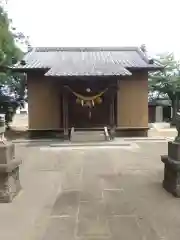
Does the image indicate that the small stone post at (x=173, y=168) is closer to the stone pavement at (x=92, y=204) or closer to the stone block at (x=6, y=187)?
the stone pavement at (x=92, y=204)

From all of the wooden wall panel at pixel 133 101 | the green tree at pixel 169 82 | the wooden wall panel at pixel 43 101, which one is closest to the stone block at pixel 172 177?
the wooden wall panel at pixel 133 101

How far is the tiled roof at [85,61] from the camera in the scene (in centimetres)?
1424

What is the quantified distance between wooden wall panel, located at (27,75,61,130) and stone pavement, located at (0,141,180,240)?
22.1 feet

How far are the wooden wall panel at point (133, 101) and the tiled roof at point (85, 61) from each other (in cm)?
79

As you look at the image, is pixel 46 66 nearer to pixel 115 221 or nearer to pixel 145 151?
pixel 145 151

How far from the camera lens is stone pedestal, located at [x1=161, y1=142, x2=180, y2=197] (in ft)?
17.4

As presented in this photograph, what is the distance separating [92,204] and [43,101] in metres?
10.9

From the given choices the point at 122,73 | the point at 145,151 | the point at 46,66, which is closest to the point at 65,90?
the point at 46,66

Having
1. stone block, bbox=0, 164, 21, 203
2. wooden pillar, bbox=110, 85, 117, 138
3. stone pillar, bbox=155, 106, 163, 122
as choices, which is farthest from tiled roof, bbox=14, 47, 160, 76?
stone pillar, bbox=155, 106, 163, 122

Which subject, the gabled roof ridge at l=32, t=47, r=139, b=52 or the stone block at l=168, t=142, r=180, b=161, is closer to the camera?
the stone block at l=168, t=142, r=180, b=161

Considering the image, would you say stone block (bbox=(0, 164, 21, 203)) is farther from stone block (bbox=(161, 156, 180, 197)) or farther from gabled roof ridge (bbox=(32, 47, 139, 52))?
gabled roof ridge (bbox=(32, 47, 139, 52))

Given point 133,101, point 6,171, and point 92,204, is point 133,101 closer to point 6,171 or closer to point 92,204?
point 92,204

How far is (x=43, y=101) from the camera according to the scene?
15375mm

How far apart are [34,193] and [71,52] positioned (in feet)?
45.0
